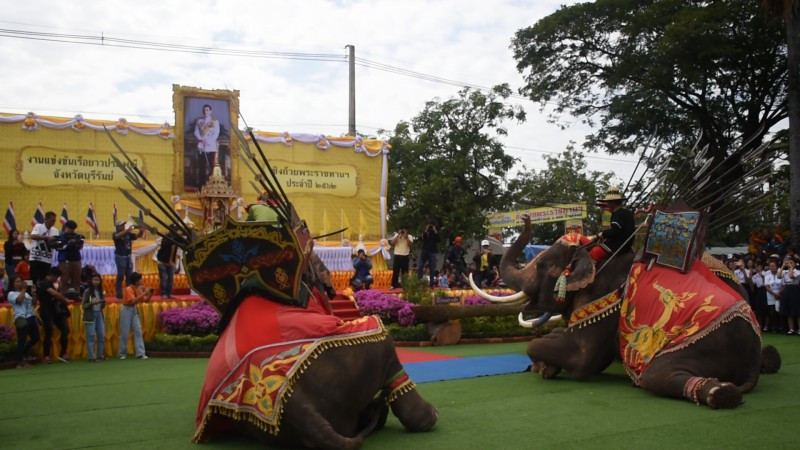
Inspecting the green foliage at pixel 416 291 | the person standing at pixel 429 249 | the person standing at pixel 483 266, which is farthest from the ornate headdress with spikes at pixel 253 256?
the person standing at pixel 483 266

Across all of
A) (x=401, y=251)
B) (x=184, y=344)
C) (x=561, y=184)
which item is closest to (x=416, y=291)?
(x=401, y=251)

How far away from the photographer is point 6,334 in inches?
427

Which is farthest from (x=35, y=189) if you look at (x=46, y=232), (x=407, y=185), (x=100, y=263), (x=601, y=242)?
(x=601, y=242)

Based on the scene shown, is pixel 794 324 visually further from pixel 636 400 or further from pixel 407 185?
pixel 407 185

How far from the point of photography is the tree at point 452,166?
28469 mm

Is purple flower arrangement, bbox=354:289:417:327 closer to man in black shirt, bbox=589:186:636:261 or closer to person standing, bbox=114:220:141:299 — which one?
person standing, bbox=114:220:141:299

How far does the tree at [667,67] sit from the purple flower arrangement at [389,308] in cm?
984

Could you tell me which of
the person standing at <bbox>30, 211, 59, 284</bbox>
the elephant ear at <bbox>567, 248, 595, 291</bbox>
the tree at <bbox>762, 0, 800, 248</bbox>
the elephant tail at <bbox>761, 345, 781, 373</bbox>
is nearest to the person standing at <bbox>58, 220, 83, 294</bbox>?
the person standing at <bbox>30, 211, 59, 284</bbox>

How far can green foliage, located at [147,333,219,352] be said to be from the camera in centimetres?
1181

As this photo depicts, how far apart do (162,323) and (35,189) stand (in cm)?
886

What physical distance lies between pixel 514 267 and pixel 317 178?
1469 cm

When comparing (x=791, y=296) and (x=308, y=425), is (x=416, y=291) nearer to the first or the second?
(x=791, y=296)

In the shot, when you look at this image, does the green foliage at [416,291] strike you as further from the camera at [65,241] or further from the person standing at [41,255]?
the person standing at [41,255]

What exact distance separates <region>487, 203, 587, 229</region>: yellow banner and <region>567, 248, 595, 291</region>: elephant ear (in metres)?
15.1
